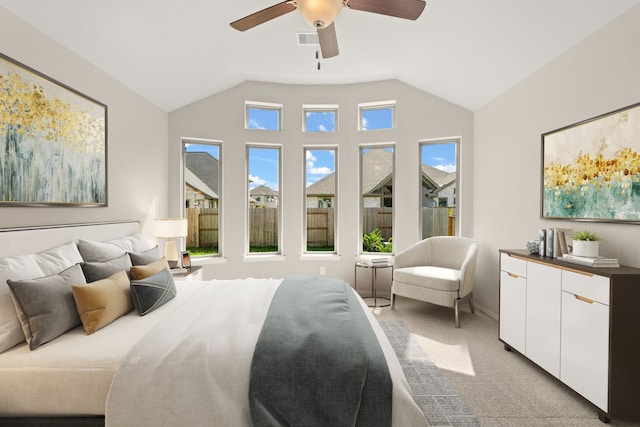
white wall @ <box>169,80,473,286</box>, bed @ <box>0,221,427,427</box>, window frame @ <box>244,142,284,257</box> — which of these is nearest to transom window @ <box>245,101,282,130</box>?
white wall @ <box>169,80,473,286</box>

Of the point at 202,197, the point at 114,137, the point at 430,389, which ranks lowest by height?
the point at 430,389

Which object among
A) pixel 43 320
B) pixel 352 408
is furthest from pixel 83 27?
pixel 352 408

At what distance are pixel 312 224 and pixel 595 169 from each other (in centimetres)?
329

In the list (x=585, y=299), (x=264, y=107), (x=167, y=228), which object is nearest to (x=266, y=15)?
(x=167, y=228)

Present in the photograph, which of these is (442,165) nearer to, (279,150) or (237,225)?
(279,150)

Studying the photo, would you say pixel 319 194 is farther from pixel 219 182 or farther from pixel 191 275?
pixel 191 275

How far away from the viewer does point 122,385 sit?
133 centimetres

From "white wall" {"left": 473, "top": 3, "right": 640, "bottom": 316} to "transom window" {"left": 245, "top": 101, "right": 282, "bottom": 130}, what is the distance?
278cm

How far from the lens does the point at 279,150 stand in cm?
467

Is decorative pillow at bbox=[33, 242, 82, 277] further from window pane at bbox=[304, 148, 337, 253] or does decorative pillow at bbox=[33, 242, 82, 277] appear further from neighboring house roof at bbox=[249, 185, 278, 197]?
window pane at bbox=[304, 148, 337, 253]

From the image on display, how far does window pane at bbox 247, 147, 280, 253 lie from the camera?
464cm

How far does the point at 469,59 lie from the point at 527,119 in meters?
0.87

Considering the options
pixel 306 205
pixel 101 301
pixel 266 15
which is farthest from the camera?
pixel 306 205

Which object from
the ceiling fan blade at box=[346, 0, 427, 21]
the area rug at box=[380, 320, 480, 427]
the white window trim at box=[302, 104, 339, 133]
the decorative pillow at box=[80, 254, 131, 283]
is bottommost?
the area rug at box=[380, 320, 480, 427]
